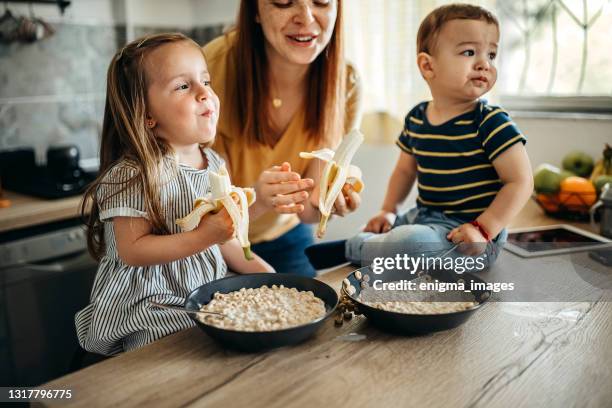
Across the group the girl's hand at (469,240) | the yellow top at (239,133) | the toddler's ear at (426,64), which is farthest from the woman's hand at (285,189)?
the yellow top at (239,133)

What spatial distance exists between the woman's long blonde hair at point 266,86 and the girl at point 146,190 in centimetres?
44

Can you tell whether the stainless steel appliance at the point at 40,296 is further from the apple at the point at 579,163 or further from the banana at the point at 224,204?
the apple at the point at 579,163

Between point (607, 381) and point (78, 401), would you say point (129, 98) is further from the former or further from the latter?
point (607, 381)

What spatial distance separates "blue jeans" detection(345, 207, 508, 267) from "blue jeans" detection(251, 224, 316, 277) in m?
0.57

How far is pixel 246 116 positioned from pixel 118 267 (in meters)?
0.67

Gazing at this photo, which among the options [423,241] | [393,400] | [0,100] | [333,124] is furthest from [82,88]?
[393,400]

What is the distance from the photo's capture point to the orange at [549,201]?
1.68m

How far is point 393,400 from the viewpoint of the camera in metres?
0.73

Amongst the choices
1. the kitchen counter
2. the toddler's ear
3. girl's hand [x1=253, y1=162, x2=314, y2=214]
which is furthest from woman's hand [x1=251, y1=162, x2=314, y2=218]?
the kitchen counter

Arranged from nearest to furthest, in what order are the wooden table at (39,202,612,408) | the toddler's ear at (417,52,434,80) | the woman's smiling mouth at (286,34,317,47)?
the wooden table at (39,202,612,408)
the toddler's ear at (417,52,434,80)
the woman's smiling mouth at (286,34,317,47)

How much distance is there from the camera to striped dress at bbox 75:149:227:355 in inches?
41.6

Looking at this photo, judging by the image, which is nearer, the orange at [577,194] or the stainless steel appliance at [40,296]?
the orange at [577,194]

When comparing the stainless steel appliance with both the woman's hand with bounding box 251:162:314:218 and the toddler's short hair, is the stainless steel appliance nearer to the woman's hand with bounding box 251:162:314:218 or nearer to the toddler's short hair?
the woman's hand with bounding box 251:162:314:218

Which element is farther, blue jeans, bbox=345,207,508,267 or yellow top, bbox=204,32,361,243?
yellow top, bbox=204,32,361,243
